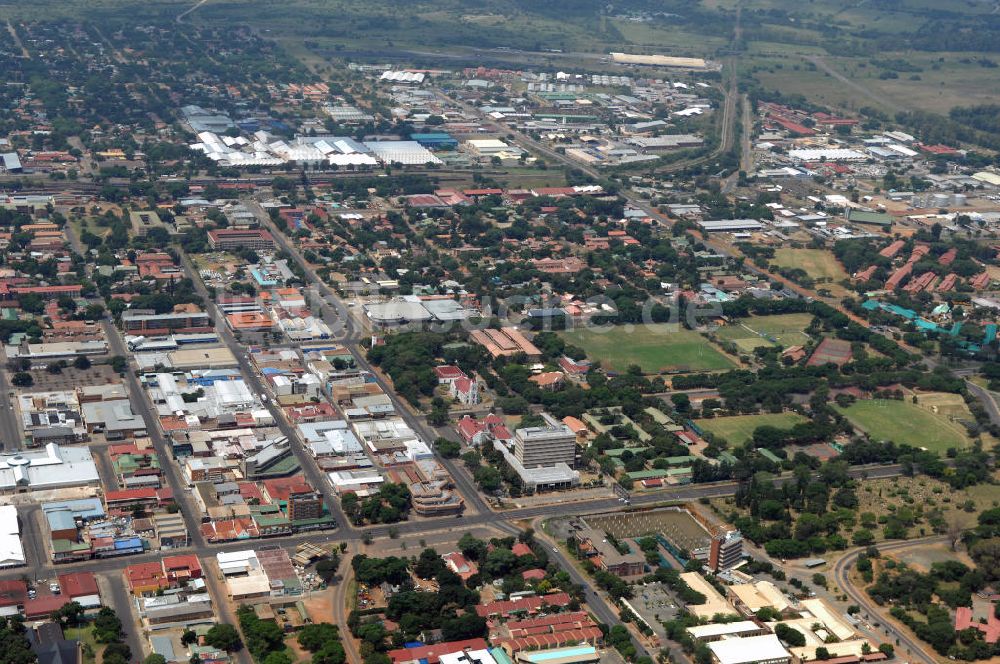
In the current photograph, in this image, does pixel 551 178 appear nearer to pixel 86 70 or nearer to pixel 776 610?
pixel 86 70

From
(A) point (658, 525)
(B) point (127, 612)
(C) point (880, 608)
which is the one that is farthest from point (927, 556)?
A: (B) point (127, 612)

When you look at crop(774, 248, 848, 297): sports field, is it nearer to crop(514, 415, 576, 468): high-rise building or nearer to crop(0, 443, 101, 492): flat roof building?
crop(514, 415, 576, 468): high-rise building

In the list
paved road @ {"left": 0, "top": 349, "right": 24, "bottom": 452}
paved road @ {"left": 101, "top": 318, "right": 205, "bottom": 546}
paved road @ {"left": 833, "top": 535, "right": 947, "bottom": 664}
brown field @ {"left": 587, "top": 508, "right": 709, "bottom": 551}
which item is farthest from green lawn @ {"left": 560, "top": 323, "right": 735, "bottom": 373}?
paved road @ {"left": 0, "top": 349, "right": 24, "bottom": 452}

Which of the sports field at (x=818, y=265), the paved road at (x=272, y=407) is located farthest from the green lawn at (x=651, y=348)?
the paved road at (x=272, y=407)

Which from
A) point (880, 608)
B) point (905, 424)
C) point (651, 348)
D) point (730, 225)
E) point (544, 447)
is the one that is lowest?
point (730, 225)

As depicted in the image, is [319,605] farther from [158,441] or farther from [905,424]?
[905,424]

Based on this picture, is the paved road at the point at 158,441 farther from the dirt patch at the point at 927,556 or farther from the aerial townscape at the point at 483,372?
the dirt patch at the point at 927,556
